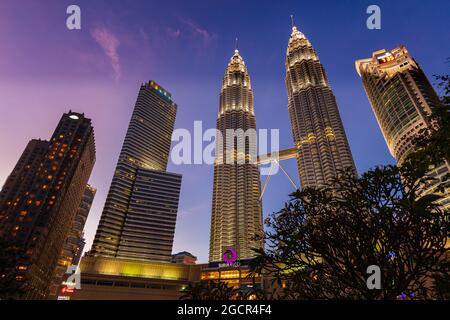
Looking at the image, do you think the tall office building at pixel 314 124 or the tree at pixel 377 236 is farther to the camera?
the tall office building at pixel 314 124

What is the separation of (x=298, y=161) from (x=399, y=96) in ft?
176

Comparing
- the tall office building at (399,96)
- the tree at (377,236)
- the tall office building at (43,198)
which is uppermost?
the tall office building at (399,96)

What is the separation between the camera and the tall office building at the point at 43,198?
340ft

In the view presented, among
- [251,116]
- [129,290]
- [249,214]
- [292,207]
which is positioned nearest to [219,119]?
[251,116]

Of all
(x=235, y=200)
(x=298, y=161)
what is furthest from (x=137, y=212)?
(x=298, y=161)

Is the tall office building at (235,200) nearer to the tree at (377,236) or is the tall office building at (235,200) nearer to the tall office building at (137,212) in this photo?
the tall office building at (137,212)

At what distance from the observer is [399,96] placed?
399 feet

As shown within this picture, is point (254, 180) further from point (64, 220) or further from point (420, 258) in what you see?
point (420, 258)

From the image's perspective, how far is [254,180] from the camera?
157750 millimetres

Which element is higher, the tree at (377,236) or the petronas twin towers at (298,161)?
Answer: the petronas twin towers at (298,161)

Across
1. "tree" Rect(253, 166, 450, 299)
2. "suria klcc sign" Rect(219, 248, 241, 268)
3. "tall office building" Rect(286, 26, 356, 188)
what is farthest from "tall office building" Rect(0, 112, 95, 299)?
"tall office building" Rect(286, 26, 356, 188)

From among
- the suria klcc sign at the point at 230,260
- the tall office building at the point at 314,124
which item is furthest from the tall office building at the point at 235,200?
the tall office building at the point at 314,124

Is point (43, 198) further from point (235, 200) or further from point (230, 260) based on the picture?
point (235, 200)

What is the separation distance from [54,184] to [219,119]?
10709cm
